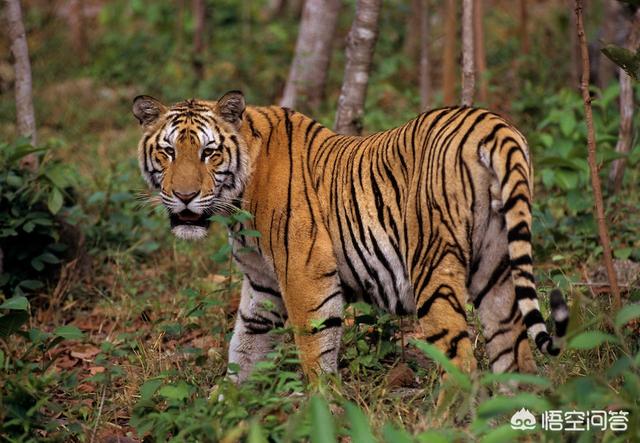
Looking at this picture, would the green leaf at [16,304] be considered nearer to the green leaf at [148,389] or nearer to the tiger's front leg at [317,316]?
the green leaf at [148,389]

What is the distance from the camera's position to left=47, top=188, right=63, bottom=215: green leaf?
5902 mm

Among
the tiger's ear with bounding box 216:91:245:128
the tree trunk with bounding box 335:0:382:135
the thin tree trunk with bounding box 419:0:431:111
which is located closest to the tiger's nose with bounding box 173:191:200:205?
the tiger's ear with bounding box 216:91:245:128

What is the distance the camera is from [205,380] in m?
4.76

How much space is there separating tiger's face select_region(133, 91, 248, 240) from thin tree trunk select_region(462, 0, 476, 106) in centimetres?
177

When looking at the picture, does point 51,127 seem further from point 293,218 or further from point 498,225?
point 498,225

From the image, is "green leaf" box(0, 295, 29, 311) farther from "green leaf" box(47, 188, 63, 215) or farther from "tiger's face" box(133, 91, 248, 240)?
"green leaf" box(47, 188, 63, 215)

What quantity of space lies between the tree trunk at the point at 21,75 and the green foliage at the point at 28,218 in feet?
0.95

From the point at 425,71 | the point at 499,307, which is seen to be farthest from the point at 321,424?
the point at 425,71

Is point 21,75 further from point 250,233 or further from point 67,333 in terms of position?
point 250,233

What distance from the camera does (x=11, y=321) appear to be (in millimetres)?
4273

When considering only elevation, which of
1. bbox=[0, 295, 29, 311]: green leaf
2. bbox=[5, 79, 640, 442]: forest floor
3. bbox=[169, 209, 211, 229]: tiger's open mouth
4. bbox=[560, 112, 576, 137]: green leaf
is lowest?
bbox=[5, 79, 640, 442]: forest floor

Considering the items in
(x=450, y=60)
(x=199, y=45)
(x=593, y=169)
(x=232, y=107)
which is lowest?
(x=593, y=169)

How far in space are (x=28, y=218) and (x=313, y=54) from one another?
3.85 metres

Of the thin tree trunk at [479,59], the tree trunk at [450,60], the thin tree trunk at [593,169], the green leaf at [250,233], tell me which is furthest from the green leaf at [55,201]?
the thin tree trunk at [479,59]
